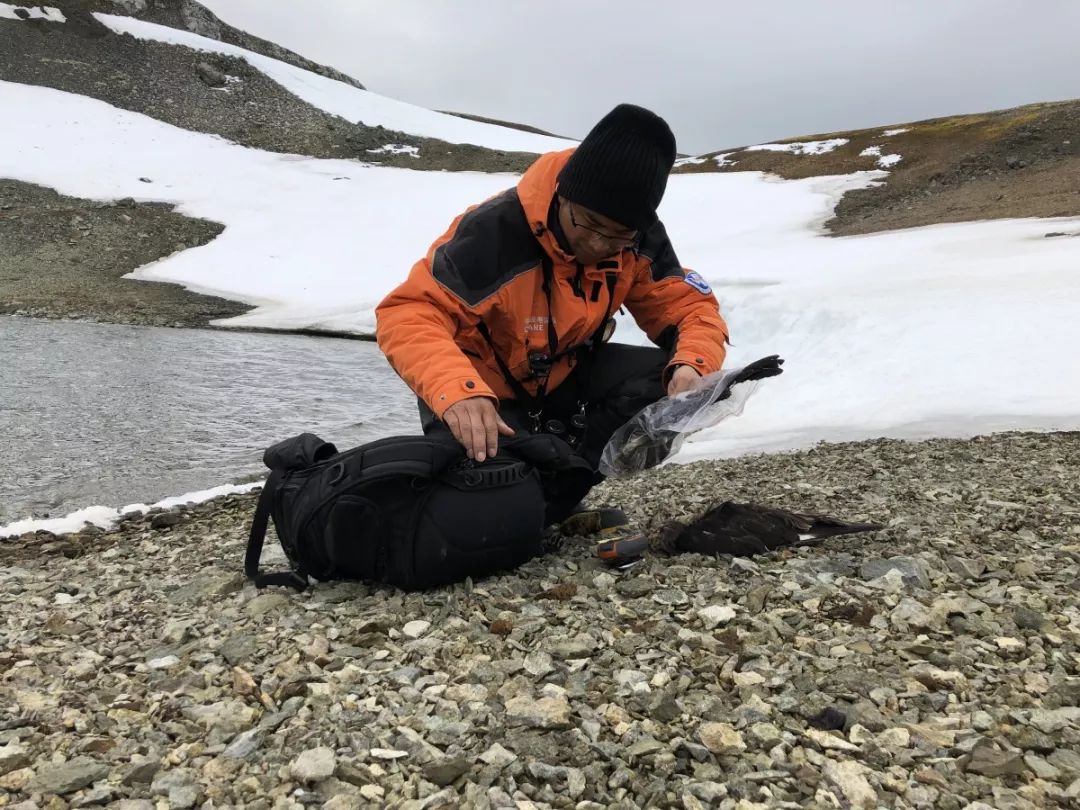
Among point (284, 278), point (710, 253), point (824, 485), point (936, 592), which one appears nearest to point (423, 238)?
point (284, 278)

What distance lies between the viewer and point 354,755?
2047mm

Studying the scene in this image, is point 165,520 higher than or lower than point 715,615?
lower

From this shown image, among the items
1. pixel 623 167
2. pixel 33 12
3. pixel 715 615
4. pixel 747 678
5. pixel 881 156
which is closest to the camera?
pixel 747 678

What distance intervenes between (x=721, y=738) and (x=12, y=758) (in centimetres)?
188

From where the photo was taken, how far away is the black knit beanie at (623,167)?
3.24 metres

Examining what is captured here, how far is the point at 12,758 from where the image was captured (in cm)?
201

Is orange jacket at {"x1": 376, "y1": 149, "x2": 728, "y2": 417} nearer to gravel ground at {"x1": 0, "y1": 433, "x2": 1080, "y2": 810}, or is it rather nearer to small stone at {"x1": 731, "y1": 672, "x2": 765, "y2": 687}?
gravel ground at {"x1": 0, "y1": 433, "x2": 1080, "y2": 810}

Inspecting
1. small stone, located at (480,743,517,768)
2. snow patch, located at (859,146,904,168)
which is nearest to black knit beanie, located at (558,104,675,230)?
small stone, located at (480,743,517,768)

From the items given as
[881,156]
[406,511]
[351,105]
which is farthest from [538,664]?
[351,105]

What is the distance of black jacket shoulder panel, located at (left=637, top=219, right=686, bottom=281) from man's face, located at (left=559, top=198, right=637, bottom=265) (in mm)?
507

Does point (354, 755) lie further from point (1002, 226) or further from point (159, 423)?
point (1002, 226)

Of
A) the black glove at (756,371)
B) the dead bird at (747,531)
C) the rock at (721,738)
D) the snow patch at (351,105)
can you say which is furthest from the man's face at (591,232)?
the snow patch at (351,105)

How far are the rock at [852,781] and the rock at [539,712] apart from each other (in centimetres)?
70

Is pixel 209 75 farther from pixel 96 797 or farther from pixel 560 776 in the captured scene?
pixel 560 776
